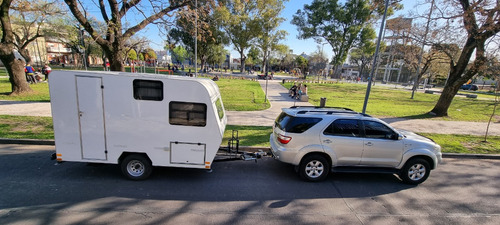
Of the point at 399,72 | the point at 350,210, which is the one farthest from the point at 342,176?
the point at 399,72

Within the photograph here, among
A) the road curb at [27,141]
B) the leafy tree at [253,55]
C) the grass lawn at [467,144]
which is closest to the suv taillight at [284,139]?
the grass lawn at [467,144]

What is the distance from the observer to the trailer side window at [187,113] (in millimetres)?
4543

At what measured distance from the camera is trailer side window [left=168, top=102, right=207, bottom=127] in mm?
4543

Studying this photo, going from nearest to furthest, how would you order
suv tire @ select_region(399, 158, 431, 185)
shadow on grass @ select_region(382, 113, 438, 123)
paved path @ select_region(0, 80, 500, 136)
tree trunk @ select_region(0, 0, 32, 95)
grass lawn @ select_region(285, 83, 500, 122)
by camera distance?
1. suv tire @ select_region(399, 158, 431, 185)
2. paved path @ select_region(0, 80, 500, 136)
3. tree trunk @ select_region(0, 0, 32, 95)
4. shadow on grass @ select_region(382, 113, 438, 123)
5. grass lawn @ select_region(285, 83, 500, 122)

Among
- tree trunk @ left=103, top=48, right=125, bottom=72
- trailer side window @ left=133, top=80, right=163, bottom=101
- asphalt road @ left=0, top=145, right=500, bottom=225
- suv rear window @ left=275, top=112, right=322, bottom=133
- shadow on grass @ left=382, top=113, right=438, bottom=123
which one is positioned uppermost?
tree trunk @ left=103, top=48, right=125, bottom=72

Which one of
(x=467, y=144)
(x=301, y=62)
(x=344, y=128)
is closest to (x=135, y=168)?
(x=344, y=128)

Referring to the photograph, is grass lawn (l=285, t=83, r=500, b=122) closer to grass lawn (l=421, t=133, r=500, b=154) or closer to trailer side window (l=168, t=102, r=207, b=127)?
grass lawn (l=421, t=133, r=500, b=154)

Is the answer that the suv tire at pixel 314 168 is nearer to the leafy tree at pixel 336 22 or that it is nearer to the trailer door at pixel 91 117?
the trailer door at pixel 91 117

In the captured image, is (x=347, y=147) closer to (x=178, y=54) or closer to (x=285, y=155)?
(x=285, y=155)

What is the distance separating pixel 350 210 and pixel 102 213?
455 cm

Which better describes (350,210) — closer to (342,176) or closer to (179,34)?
(342,176)

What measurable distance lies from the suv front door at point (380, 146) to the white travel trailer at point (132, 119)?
3.58m

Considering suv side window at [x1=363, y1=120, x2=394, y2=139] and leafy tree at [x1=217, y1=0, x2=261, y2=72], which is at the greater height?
leafy tree at [x1=217, y1=0, x2=261, y2=72]

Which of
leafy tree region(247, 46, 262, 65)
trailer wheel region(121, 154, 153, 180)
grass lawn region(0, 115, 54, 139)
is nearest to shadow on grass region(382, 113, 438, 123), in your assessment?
trailer wheel region(121, 154, 153, 180)
